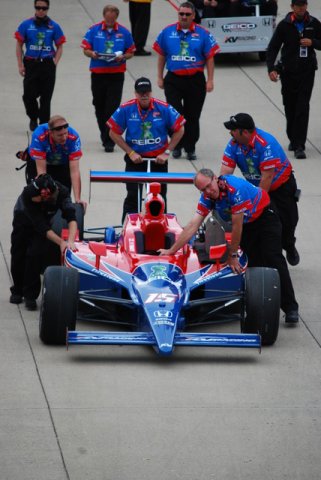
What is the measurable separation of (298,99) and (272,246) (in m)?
5.78

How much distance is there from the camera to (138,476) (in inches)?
337

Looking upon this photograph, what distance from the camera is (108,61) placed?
17.4 meters

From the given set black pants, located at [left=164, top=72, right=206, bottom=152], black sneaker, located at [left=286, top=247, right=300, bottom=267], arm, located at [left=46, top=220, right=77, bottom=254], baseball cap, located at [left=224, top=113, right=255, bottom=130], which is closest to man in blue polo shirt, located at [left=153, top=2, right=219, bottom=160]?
black pants, located at [left=164, top=72, right=206, bottom=152]

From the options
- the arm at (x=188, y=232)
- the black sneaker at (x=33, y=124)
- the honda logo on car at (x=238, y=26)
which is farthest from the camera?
the honda logo on car at (x=238, y=26)

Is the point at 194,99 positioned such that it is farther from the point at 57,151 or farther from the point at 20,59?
the point at 57,151

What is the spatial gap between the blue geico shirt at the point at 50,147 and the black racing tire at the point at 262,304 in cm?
269

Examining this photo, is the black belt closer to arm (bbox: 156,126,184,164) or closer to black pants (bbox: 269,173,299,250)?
arm (bbox: 156,126,184,164)

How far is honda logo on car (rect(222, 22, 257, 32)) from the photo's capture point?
21.3 m

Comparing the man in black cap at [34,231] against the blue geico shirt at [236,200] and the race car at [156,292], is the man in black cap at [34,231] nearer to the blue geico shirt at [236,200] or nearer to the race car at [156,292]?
the race car at [156,292]

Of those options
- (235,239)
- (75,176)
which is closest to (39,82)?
(75,176)

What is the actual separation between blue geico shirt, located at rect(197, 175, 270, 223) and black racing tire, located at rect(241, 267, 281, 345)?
63 cm

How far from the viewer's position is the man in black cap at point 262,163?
12.1m

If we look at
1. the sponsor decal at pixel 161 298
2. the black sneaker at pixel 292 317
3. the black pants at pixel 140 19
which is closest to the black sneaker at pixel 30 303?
the sponsor decal at pixel 161 298

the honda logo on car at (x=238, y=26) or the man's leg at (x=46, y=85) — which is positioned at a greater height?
the man's leg at (x=46, y=85)
